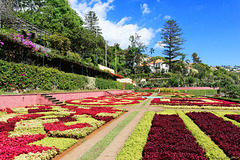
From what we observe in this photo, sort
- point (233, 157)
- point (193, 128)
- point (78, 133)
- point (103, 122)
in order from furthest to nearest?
point (103, 122)
point (193, 128)
point (78, 133)
point (233, 157)

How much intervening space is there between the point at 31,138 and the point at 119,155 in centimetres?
250

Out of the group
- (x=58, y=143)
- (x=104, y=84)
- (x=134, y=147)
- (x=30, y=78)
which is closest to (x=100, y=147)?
(x=134, y=147)

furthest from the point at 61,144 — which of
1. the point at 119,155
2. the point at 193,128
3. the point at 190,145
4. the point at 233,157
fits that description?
the point at 193,128

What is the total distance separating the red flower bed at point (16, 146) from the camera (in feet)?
10.3

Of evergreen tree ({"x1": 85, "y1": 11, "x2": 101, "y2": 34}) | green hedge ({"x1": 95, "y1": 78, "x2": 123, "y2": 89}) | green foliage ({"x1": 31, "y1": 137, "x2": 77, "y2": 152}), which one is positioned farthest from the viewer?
evergreen tree ({"x1": 85, "y1": 11, "x2": 101, "y2": 34})

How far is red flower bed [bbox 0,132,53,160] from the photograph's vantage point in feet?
10.3

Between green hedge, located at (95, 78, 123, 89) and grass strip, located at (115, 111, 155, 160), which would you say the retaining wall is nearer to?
grass strip, located at (115, 111, 155, 160)

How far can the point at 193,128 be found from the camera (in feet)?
17.7

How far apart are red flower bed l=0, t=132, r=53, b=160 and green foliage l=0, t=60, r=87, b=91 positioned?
23.7 feet

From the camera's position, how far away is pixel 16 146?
11.6 ft

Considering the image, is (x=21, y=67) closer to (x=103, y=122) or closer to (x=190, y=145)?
(x=103, y=122)

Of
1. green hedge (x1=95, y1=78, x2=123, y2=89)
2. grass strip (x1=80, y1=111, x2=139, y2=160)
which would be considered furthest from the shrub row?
grass strip (x1=80, y1=111, x2=139, y2=160)

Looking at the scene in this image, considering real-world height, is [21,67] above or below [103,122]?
above

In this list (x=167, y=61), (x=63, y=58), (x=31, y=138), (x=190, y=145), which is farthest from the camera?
(x=167, y=61)
